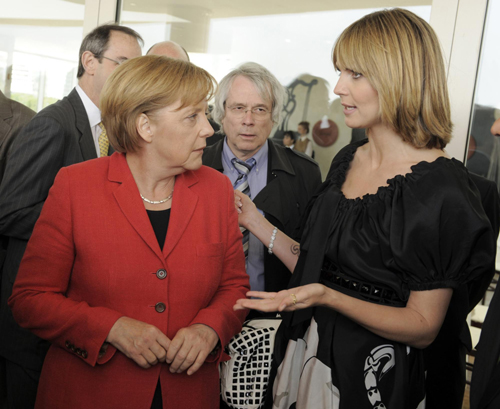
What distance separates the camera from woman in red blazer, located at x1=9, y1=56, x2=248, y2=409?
1.53 m

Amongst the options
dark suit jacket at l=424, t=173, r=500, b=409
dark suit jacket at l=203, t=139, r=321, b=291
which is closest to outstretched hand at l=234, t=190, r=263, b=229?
dark suit jacket at l=203, t=139, r=321, b=291

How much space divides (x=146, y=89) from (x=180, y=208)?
0.41 m

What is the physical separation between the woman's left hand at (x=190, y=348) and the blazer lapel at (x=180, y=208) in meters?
0.26

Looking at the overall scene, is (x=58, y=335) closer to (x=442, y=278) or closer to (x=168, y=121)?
(x=168, y=121)

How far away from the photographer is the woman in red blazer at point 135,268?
153 centimetres

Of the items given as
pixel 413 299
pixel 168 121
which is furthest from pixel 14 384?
pixel 413 299

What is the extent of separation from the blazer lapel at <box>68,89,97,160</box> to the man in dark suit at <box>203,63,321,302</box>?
1.91ft

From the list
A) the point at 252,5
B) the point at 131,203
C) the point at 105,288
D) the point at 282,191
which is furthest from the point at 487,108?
the point at 105,288

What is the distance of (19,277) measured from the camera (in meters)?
1.59

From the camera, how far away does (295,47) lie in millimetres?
3191

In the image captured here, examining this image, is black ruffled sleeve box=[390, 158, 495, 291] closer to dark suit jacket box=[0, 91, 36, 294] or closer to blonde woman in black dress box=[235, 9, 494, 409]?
blonde woman in black dress box=[235, 9, 494, 409]

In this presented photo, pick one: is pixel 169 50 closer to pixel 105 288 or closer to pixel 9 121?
pixel 9 121

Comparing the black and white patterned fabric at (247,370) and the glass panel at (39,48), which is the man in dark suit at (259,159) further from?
the glass panel at (39,48)

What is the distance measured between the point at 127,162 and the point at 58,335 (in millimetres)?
615
